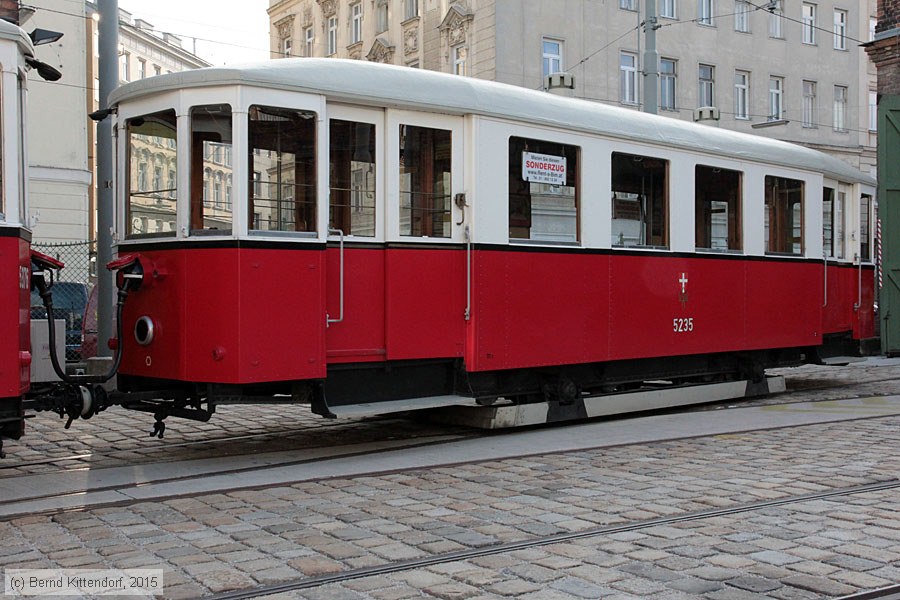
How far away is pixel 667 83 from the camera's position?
120 ft

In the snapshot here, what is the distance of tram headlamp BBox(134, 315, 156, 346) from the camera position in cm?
825

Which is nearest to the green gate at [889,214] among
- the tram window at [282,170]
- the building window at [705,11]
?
the tram window at [282,170]

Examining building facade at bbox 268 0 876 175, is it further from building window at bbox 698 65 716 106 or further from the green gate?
the green gate

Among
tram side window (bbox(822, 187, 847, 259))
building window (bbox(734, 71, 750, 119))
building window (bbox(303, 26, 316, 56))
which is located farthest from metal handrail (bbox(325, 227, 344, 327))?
building window (bbox(303, 26, 316, 56))

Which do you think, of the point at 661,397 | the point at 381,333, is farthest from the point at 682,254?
the point at 381,333

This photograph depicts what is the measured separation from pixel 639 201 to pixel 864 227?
5.47 metres

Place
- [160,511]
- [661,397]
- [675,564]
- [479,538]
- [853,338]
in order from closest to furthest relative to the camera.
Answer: [675,564] < [479,538] < [160,511] < [661,397] < [853,338]

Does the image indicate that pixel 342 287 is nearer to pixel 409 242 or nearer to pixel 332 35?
pixel 409 242

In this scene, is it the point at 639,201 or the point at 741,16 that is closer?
the point at 639,201

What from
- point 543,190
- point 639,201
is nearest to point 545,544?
point 543,190

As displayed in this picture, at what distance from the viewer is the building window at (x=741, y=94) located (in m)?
38.8

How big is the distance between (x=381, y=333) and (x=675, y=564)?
4100 millimetres

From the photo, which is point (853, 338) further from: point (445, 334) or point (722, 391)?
point (445, 334)

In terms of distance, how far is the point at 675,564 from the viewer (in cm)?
525
